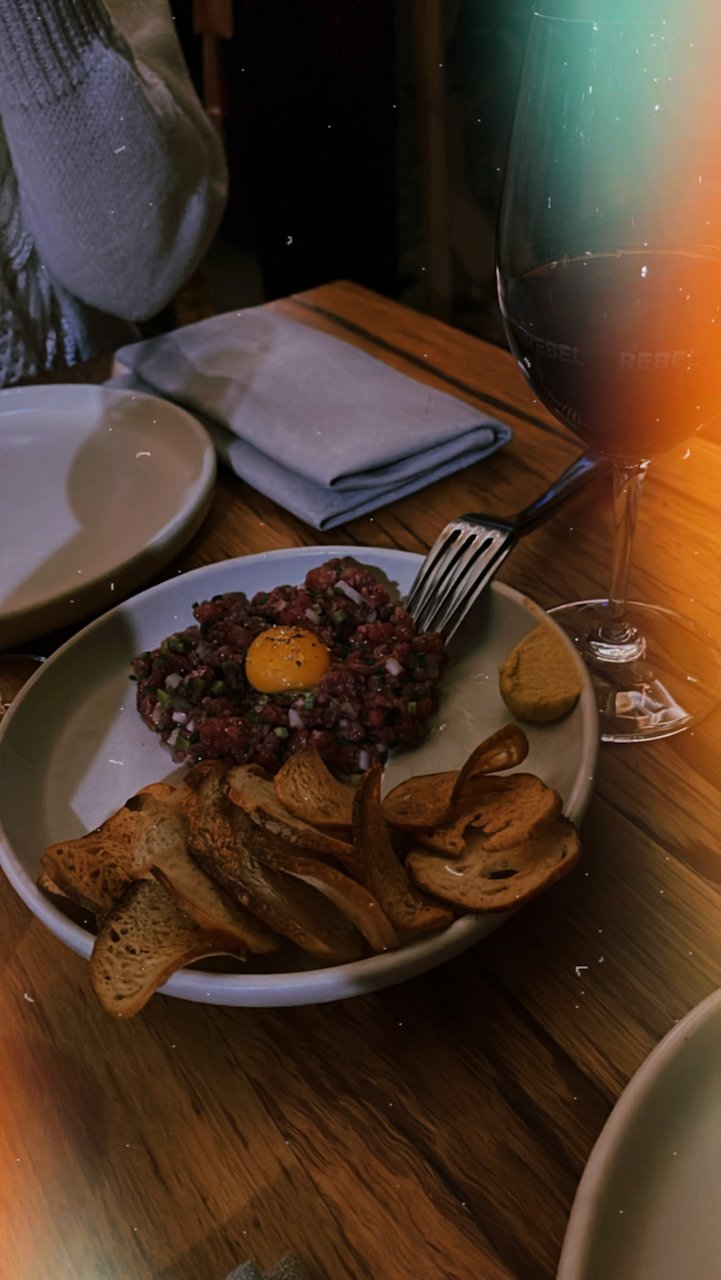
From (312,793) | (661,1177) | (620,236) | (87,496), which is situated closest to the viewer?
(661,1177)

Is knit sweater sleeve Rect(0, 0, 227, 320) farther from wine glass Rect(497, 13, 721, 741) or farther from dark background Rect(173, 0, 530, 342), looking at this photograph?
dark background Rect(173, 0, 530, 342)

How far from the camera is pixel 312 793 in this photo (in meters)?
0.63

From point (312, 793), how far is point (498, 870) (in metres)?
0.13

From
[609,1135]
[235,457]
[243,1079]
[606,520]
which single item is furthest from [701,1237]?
[235,457]

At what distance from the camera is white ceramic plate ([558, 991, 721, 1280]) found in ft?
1.24

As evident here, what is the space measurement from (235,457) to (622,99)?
2.25 ft

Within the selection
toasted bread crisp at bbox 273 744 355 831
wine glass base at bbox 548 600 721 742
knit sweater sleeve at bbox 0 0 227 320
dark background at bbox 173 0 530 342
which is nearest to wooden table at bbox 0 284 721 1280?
wine glass base at bbox 548 600 721 742

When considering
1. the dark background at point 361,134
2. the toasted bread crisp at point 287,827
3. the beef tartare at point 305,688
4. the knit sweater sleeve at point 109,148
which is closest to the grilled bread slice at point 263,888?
the toasted bread crisp at point 287,827

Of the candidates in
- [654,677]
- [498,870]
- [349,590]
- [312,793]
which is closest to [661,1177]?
[498,870]

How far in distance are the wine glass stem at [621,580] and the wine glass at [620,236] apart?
0.02m

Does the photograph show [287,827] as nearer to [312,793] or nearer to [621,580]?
[312,793]

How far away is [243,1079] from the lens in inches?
23.0

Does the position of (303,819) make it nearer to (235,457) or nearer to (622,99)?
(622,99)

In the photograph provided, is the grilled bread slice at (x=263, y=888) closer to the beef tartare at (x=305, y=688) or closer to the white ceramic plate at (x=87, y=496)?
the beef tartare at (x=305, y=688)
